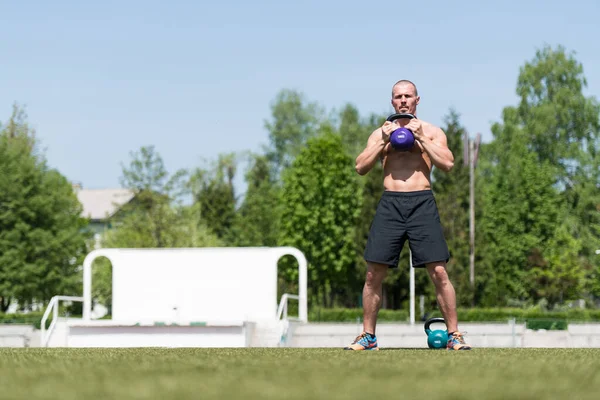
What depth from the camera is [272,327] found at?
73.0ft

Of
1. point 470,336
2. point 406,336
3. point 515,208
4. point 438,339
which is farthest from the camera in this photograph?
point 515,208

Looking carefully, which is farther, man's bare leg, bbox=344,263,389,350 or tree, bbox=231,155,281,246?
tree, bbox=231,155,281,246

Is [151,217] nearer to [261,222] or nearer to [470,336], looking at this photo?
[261,222]

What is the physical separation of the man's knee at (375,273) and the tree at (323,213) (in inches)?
1899

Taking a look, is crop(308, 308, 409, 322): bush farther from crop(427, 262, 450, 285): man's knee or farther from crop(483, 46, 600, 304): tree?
crop(427, 262, 450, 285): man's knee

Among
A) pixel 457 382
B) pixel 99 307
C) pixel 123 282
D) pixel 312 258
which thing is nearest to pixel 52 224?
pixel 312 258

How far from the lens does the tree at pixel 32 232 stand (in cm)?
4566

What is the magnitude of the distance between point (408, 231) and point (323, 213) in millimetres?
49889

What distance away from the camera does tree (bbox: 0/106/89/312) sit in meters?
45.7

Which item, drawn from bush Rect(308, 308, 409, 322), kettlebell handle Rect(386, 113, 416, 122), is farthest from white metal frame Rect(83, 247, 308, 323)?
bush Rect(308, 308, 409, 322)

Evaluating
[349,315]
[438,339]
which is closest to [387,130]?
[438,339]

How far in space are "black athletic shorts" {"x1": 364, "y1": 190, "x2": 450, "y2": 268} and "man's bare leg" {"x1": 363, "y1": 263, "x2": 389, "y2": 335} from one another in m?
0.11

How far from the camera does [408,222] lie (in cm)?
721

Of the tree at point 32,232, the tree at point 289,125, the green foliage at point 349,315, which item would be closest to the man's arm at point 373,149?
the green foliage at point 349,315
